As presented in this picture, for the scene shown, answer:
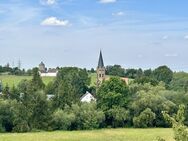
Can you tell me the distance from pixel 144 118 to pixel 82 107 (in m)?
9.09

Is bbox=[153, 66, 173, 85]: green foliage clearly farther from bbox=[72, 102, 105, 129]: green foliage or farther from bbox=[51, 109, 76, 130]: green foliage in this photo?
bbox=[51, 109, 76, 130]: green foliage

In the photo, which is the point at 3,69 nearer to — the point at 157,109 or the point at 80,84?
the point at 80,84

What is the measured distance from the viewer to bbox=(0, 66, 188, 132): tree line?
5670 cm

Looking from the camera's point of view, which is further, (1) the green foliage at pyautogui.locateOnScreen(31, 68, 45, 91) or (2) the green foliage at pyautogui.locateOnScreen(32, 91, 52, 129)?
(1) the green foliage at pyautogui.locateOnScreen(31, 68, 45, 91)

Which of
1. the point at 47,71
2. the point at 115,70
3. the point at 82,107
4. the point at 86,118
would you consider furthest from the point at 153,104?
the point at 47,71

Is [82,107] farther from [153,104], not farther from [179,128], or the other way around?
[179,128]

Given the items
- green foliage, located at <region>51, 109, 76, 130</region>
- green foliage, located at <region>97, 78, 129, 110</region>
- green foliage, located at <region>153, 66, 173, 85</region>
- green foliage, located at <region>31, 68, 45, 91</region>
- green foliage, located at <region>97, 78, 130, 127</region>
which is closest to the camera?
green foliage, located at <region>51, 109, 76, 130</region>

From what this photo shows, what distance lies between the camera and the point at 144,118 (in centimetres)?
6194

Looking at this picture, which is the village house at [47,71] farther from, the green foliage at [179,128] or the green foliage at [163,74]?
the green foliage at [179,128]

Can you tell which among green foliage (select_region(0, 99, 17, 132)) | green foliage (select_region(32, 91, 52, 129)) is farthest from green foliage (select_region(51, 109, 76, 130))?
green foliage (select_region(0, 99, 17, 132))

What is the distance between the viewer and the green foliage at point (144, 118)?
6159 centimetres

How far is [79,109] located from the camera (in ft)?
199

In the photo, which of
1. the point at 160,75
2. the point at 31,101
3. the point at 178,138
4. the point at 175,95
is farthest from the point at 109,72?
the point at 178,138

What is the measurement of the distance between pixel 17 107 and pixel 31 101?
223 centimetres
